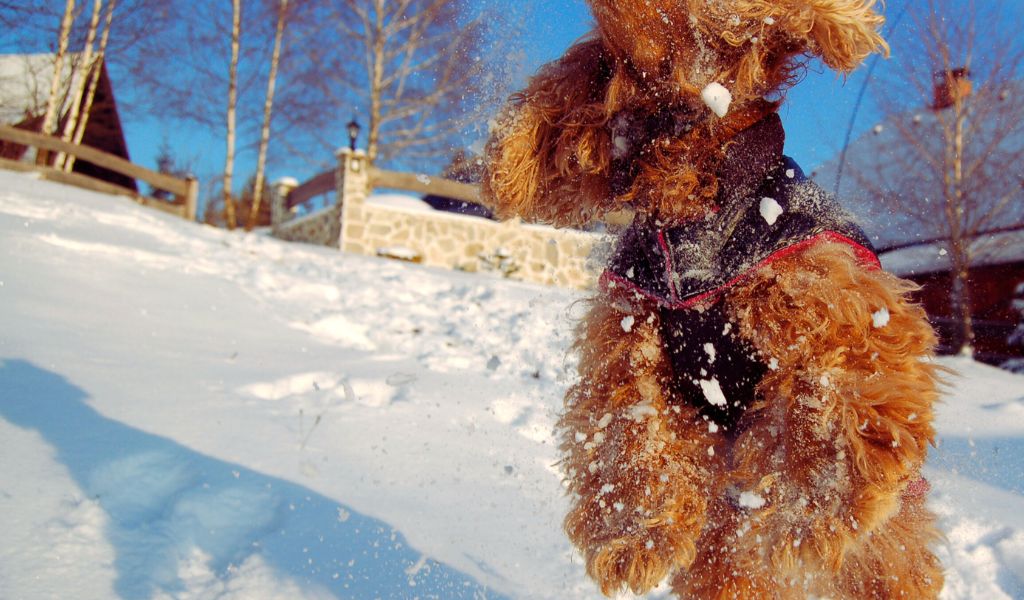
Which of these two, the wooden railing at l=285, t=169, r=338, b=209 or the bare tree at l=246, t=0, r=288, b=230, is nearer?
the wooden railing at l=285, t=169, r=338, b=209

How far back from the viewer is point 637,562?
5.10ft

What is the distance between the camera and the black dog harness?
4.90 feet

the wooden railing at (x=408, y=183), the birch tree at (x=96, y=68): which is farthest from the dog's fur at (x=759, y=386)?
the birch tree at (x=96, y=68)

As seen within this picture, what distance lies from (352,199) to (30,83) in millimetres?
7257

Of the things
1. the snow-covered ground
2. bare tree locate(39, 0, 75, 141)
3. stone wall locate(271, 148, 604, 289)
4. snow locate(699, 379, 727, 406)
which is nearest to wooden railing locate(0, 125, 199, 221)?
bare tree locate(39, 0, 75, 141)

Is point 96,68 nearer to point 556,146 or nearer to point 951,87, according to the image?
point 556,146

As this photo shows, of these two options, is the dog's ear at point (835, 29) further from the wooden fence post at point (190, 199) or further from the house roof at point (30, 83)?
the wooden fence post at point (190, 199)

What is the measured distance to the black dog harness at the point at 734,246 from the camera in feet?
4.90

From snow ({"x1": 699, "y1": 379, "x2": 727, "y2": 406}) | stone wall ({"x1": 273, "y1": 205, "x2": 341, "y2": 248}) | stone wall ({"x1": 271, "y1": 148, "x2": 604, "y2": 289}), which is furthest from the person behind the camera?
stone wall ({"x1": 273, "y1": 205, "x2": 341, "y2": 248})

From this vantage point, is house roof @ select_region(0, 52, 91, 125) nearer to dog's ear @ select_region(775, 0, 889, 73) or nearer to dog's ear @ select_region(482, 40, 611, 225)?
dog's ear @ select_region(482, 40, 611, 225)

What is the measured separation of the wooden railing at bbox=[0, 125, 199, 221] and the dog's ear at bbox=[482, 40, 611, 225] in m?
12.4

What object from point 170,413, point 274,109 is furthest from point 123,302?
point 274,109

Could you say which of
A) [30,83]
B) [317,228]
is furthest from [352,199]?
[30,83]

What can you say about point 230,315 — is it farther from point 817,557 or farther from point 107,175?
point 107,175
